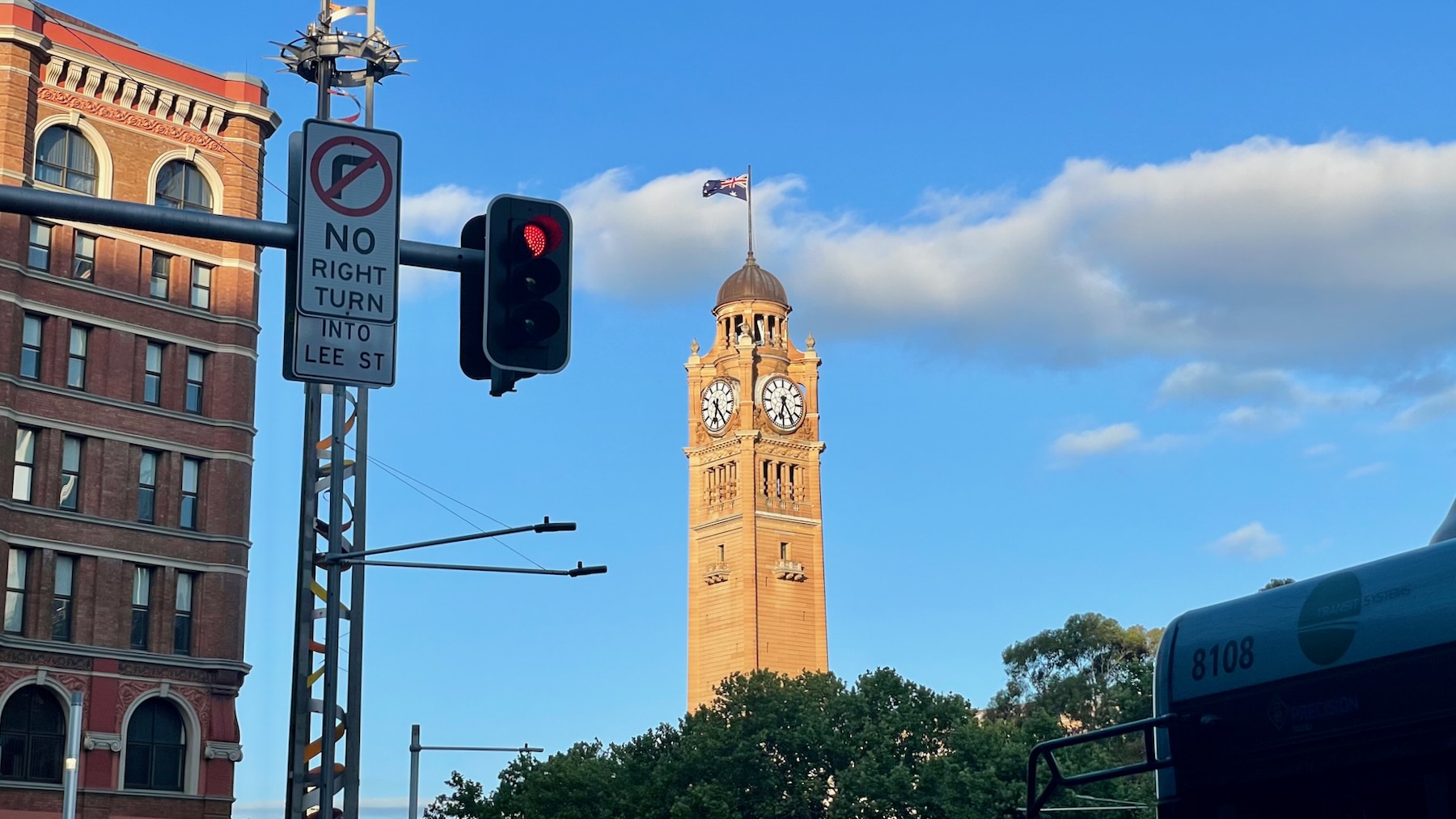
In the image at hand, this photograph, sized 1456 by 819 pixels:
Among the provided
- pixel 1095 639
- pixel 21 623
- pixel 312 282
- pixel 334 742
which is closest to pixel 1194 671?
pixel 312 282

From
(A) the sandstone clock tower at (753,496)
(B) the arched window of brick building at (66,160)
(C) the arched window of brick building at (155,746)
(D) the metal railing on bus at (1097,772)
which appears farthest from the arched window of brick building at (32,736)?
(A) the sandstone clock tower at (753,496)

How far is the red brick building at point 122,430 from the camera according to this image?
4856 centimetres

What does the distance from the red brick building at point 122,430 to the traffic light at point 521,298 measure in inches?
1584

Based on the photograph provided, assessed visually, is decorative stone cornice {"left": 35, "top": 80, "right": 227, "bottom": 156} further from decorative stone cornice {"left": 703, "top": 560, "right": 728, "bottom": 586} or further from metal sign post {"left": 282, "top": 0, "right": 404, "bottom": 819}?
decorative stone cornice {"left": 703, "top": 560, "right": 728, "bottom": 586}

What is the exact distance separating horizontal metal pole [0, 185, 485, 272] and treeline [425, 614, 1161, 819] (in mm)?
49072

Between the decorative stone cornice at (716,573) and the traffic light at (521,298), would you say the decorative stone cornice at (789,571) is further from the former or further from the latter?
the traffic light at (521,298)

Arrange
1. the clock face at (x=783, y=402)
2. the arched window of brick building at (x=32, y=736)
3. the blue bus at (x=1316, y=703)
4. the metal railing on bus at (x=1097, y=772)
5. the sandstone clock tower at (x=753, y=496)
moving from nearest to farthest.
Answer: the blue bus at (x=1316, y=703) → the metal railing on bus at (x=1097, y=772) → the arched window of brick building at (x=32, y=736) → the sandstone clock tower at (x=753, y=496) → the clock face at (x=783, y=402)

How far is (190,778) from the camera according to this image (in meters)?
50.4

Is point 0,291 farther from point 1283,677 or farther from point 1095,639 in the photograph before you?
point 1095,639

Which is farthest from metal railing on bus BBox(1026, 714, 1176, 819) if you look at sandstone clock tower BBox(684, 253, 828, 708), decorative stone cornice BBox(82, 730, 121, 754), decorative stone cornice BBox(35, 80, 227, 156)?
sandstone clock tower BBox(684, 253, 828, 708)

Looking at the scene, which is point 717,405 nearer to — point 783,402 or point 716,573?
point 783,402

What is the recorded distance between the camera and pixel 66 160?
167ft

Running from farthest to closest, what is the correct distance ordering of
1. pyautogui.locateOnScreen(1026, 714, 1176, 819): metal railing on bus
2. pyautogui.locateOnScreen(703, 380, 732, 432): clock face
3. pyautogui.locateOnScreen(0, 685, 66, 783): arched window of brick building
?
1. pyautogui.locateOnScreen(703, 380, 732, 432): clock face
2. pyautogui.locateOnScreen(0, 685, 66, 783): arched window of brick building
3. pyautogui.locateOnScreen(1026, 714, 1176, 819): metal railing on bus

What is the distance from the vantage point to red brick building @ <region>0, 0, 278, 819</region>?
48.6 m
